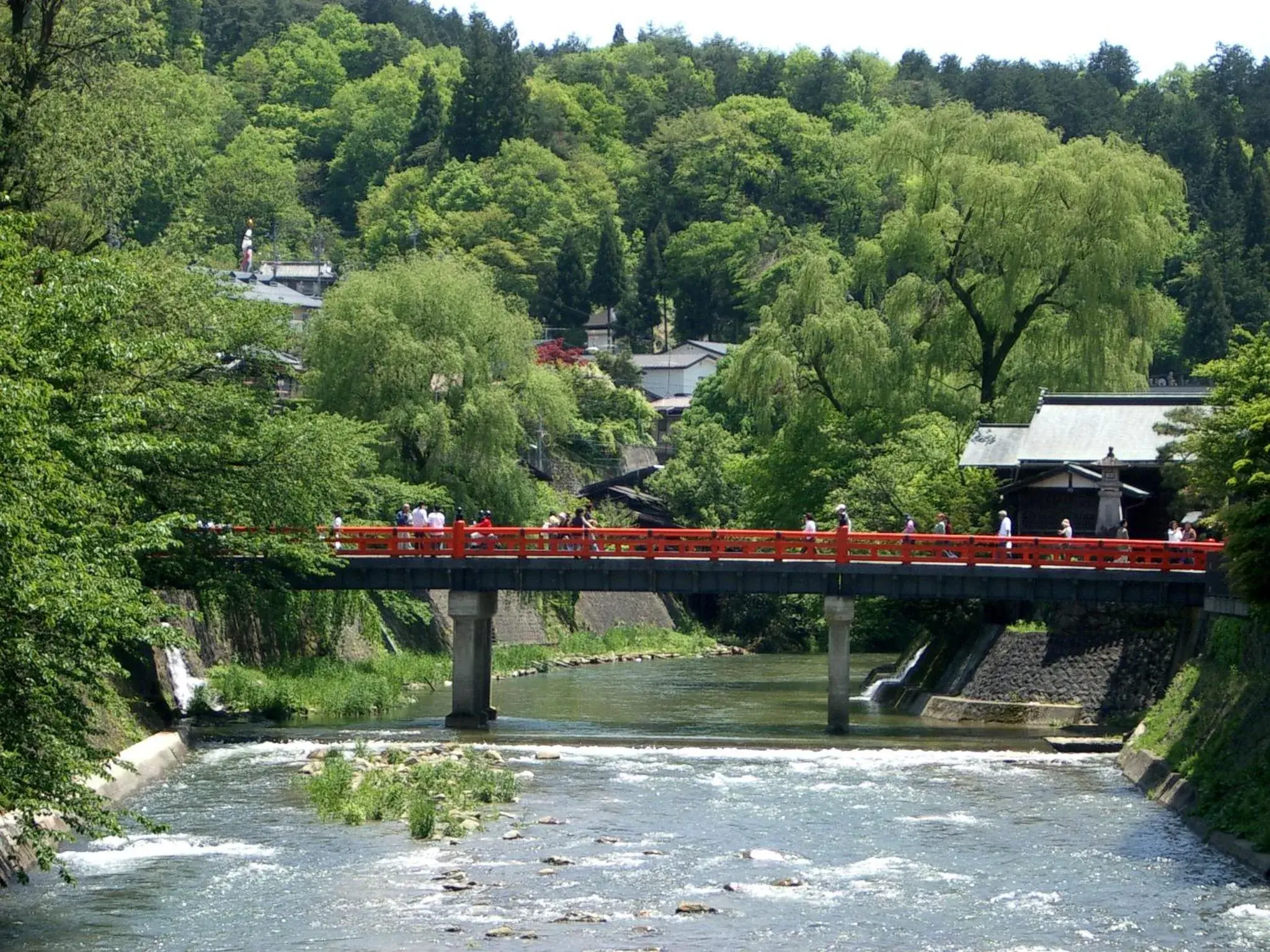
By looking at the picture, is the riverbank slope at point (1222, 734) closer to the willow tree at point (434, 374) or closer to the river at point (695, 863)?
the river at point (695, 863)

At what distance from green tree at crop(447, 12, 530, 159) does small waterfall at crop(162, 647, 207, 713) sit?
11136cm

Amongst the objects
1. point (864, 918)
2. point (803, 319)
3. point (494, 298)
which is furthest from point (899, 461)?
point (864, 918)

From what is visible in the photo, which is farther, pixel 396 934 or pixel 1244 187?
pixel 1244 187

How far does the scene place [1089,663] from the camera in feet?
152

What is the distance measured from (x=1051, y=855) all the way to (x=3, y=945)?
14304 mm

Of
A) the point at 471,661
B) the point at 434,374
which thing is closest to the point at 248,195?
the point at 434,374

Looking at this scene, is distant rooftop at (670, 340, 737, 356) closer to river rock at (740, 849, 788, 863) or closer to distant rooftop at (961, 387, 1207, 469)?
distant rooftop at (961, 387, 1207, 469)

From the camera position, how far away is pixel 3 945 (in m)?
23.0

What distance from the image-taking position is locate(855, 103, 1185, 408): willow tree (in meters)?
61.0

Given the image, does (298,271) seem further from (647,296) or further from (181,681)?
(181,681)

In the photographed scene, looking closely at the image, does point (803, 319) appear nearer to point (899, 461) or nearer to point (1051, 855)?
point (899, 461)

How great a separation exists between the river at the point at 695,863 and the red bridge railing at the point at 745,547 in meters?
4.81

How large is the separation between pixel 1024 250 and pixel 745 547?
62.4 feet

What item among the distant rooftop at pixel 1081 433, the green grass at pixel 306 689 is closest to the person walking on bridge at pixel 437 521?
the green grass at pixel 306 689
